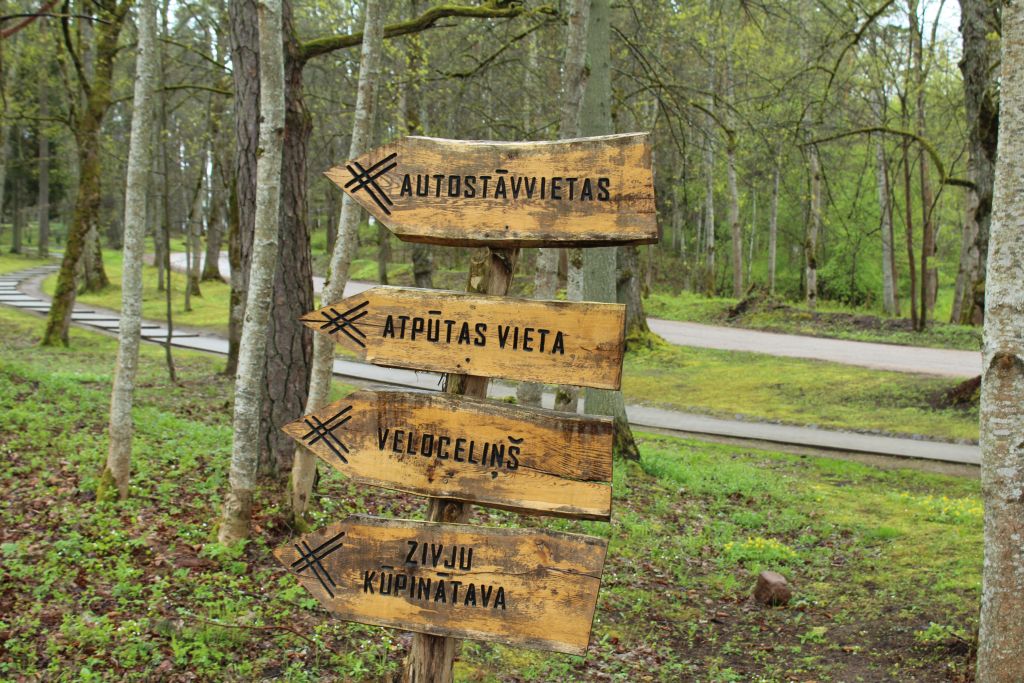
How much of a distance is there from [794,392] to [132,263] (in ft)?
41.2

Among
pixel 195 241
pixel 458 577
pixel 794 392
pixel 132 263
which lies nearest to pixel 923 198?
pixel 794 392

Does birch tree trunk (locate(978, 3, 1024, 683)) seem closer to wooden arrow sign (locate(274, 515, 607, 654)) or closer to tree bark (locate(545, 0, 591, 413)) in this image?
wooden arrow sign (locate(274, 515, 607, 654))

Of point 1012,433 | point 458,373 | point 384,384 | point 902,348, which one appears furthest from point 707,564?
point 902,348

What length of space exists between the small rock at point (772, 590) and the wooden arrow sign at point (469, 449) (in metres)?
3.94

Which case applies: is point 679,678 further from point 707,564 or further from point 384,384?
point 384,384

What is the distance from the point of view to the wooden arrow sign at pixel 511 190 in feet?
9.90

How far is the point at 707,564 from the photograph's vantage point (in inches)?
284

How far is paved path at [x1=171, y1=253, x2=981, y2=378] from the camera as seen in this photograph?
1695 cm

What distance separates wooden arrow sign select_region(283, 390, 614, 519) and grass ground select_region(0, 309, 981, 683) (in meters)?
1.82

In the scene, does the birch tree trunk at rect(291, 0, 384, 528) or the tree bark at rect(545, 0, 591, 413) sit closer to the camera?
the birch tree trunk at rect(291, 0, 384, 528)

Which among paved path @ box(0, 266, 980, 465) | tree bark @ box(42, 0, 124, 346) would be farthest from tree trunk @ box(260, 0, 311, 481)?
tree bark @ box(42, 0, 124, 346)

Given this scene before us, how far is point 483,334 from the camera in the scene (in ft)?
10.3

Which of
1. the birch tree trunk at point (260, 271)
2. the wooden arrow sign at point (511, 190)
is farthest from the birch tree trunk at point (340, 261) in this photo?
the wooden arrow sign at point (511, 190)

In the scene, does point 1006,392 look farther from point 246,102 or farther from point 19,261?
point 19,261
